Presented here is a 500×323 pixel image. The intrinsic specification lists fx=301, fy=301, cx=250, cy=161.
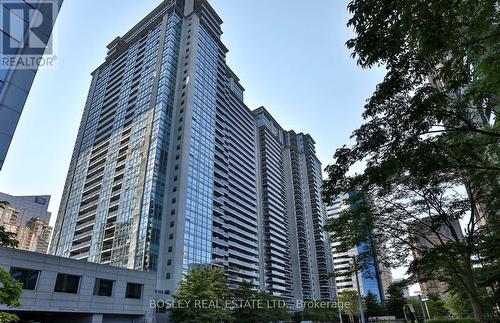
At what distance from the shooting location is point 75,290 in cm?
2244

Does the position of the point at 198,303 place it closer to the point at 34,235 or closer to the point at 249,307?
the point at 249,307

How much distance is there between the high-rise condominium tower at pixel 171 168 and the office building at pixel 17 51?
42194 millimetres

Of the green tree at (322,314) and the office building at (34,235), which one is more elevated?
the office building at (34,235)

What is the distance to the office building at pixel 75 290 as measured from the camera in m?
20.0

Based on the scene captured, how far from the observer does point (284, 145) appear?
132m

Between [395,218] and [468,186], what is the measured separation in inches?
150

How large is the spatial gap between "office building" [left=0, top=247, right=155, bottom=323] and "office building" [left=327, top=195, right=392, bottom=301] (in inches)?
695

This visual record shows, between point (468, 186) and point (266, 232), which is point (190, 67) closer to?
point (266, 232)

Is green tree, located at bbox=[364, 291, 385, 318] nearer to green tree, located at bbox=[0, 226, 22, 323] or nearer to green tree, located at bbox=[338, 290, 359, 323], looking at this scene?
green tree, located at bbox=[338, 290, 359, 323]

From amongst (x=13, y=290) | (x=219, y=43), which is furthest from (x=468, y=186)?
(x=219, y=43)

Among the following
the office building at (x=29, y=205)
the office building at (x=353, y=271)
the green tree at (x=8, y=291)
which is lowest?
the green tree at (x=8, y=291)

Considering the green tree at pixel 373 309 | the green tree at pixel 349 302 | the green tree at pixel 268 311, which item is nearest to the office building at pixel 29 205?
the green tree at pixel 268 311

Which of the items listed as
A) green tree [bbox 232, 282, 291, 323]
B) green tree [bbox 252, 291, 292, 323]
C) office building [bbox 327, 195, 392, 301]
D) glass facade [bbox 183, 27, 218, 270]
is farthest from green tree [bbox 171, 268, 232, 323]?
glass facade [bbox 183, 27, 218, 270]

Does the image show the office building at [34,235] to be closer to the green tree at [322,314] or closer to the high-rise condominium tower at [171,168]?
the high-rise condominium tower at [171,168]
